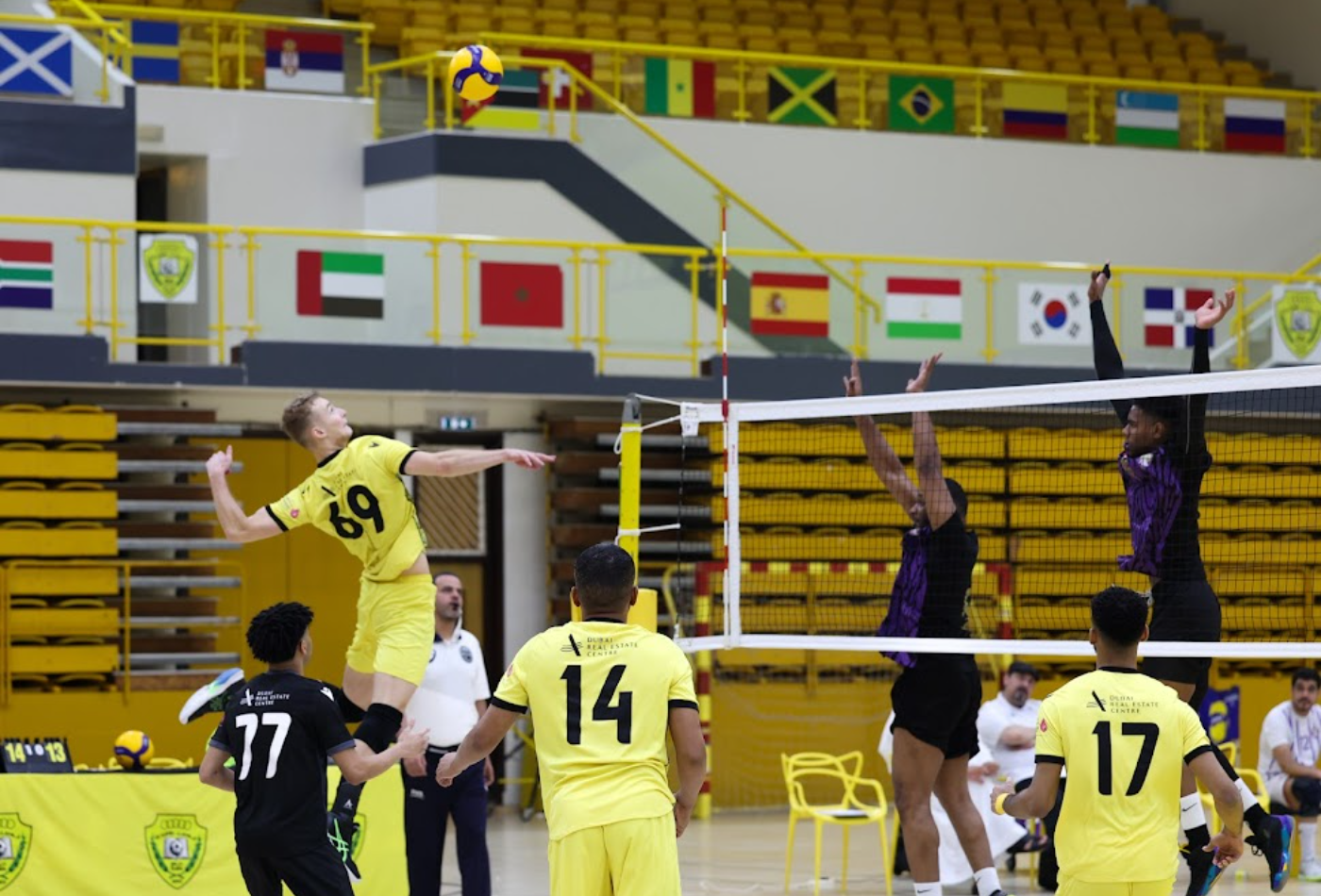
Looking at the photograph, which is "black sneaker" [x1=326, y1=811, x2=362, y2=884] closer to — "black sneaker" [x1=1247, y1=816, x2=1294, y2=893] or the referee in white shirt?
the referee in white shirt

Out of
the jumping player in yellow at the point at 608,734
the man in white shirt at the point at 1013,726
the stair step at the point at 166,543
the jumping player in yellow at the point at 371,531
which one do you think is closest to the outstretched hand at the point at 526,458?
the jumping player in yellow at the point at 371,531

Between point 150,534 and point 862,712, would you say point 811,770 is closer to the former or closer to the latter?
point 862,712

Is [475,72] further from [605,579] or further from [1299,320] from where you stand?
[1299,320]

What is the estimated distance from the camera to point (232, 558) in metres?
18.3

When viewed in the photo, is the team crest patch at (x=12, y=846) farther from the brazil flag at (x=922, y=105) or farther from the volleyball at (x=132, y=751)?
the brazil flag at (x=922, y=105)

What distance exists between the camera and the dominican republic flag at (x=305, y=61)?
19.7 meters

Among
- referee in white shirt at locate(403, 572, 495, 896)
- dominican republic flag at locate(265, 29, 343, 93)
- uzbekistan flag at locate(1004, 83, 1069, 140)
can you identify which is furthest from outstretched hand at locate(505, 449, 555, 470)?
uzbekistan flag at locate(1004, 83, 1069, 140)

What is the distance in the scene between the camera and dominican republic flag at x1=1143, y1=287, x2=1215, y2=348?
18672 millimetres

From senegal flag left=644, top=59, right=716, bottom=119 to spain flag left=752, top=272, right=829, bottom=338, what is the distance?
3.57 m

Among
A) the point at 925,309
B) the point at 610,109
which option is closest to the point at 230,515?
the point at 925,309

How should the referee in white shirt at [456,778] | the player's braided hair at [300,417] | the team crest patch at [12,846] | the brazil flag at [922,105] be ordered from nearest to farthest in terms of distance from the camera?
the player's braided hair at [300,417], the referee in white shirt at [456,778], the team crest patch at [12,846], the brazil flag at [922,105]

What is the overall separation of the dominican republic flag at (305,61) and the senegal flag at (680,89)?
307cm

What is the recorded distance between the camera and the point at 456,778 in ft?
35.4

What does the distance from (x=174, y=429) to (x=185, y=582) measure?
1.27 meters
